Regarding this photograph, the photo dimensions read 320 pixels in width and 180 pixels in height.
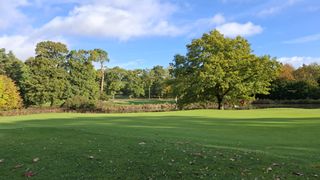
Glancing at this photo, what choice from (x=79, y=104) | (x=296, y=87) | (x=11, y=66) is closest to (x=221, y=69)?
(x=79, y=104)

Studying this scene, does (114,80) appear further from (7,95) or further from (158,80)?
(7,95)

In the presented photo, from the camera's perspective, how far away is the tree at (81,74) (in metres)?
72.2

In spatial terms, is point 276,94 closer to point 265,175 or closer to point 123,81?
point 123,81

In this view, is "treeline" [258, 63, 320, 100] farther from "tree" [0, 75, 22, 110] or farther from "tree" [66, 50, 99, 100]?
"tree" [0, 75, 22, 110]

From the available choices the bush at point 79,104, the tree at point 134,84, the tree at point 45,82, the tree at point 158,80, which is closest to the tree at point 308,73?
the bush at point 79,104

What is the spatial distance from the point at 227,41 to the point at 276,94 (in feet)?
93.4

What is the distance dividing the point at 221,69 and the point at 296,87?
29796 mm

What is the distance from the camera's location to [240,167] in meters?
7.44

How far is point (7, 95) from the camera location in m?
60.1

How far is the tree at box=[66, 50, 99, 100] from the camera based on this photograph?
72.2 metres

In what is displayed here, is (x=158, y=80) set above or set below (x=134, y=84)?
above

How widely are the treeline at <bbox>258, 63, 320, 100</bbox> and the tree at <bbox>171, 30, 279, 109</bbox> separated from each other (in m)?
20.5

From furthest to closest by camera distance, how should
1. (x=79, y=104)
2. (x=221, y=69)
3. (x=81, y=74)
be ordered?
(x=81, y=74)
(x=79, y=104)
(x=221, y=69)

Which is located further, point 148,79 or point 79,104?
point 148,79
